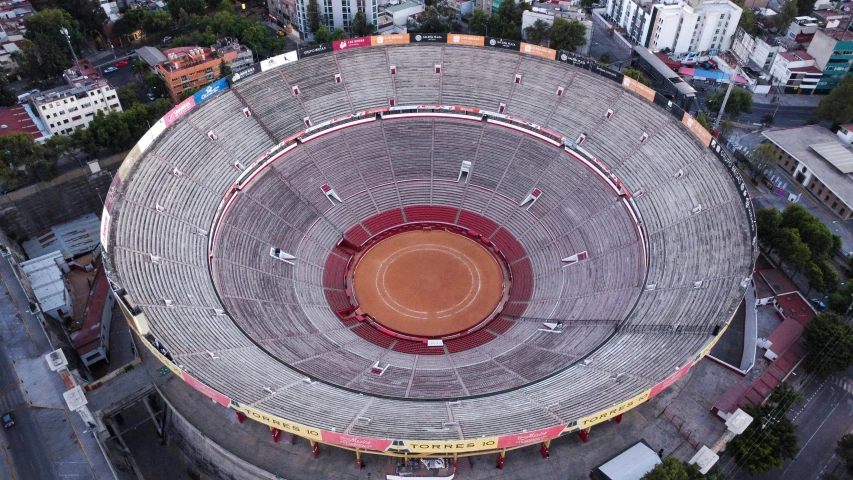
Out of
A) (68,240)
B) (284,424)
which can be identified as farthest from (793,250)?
(68,240)

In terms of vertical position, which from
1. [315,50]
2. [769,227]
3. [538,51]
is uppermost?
[538,51]

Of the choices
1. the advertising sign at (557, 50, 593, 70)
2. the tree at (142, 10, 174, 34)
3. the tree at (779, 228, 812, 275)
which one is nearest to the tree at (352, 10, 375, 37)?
the tree at (142, 10, 174, 34)

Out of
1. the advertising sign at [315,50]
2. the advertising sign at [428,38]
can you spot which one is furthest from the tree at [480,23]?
the advertising sign at [315,50]

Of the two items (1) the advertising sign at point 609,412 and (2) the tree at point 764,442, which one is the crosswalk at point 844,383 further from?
(1) the advertising sign at point 609,412

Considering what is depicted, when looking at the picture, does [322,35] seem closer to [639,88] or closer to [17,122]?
[17,122]

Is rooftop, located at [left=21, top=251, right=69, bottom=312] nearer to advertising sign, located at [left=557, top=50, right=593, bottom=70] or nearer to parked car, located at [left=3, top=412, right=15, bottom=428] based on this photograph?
parked car, located at [left=3, top=412, right=15, bottom=428]

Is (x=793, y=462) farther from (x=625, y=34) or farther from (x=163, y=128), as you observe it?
(x=625, y=34)

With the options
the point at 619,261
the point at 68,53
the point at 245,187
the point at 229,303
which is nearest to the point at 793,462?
the point at 619,261
